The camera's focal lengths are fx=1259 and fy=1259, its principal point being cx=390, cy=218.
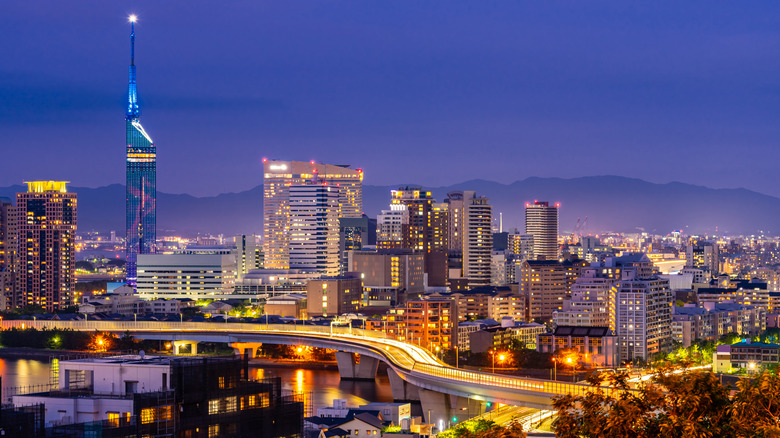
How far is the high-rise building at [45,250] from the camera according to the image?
5225 cm

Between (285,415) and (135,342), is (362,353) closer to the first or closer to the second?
(135,342)

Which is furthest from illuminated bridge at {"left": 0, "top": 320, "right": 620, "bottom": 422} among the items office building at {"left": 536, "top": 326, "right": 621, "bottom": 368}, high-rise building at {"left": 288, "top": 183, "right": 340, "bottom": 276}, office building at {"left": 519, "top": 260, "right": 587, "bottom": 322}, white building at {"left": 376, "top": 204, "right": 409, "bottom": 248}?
high-rise building at {"left": 288, "top": 183, "right": 340, "bottom": 276}

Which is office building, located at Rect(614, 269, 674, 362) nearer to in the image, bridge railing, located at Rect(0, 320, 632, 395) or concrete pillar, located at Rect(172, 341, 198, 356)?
bridge railing, located at Rect(0, 320, 632, 395)

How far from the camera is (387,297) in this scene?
54156 millimetres

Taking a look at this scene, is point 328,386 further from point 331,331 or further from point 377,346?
point 331,331

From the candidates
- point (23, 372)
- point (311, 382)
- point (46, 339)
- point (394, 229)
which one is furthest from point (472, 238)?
point (23, 372)

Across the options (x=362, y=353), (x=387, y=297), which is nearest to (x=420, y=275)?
(x=387, y=297)

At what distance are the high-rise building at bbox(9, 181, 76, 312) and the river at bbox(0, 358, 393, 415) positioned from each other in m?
16.7

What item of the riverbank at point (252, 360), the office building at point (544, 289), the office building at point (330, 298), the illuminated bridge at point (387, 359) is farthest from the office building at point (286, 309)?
the riverbank at point (252, 360)

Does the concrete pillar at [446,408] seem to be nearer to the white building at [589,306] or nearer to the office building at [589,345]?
the office building at [589,345]

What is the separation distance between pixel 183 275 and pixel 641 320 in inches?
1231

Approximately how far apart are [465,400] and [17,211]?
3500cm

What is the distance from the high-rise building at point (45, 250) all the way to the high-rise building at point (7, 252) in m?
0.20

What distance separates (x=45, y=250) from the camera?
53156 millimetres
